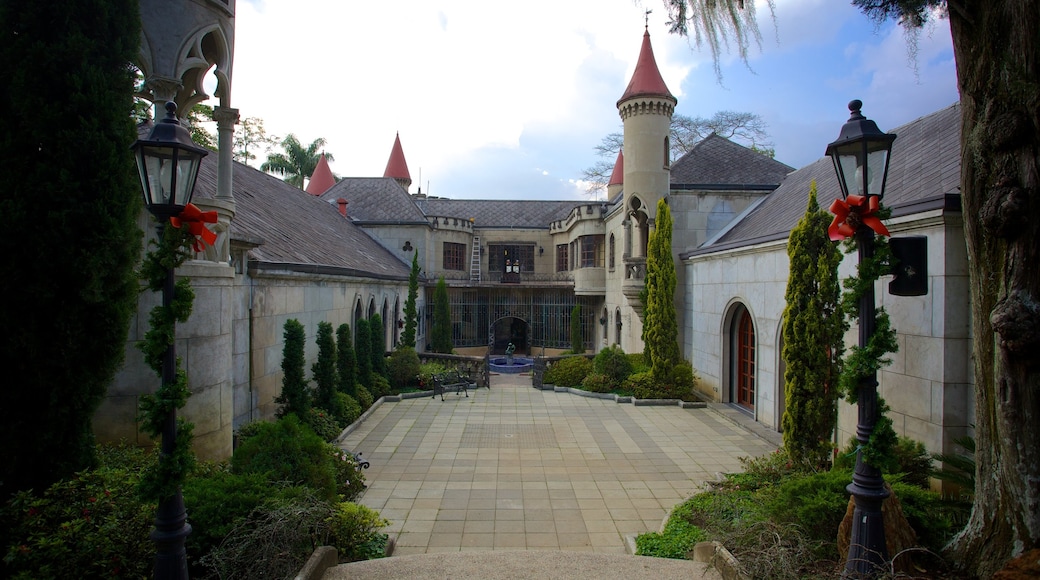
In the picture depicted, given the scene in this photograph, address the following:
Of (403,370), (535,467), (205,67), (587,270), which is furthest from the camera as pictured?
(587,270)

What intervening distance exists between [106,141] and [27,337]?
2143 millimetres

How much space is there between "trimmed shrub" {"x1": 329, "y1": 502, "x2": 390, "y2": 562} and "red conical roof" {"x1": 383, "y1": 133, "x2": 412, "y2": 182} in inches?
1468

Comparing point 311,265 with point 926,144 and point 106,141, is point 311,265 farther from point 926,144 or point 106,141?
point 926,144

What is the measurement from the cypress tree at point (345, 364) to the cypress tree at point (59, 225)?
27.4 ft

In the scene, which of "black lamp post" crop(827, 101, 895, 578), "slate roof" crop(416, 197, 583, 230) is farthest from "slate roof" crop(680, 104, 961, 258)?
"slate roof" crop(416, 197, 583, 230)

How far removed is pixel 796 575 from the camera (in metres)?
4.71

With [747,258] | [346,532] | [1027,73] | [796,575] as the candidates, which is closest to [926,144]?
[747,258]

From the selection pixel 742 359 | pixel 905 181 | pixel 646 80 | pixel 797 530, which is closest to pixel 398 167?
pixel 646 80

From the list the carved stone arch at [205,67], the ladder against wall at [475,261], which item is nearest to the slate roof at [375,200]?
the ladder against wall at [475,261]

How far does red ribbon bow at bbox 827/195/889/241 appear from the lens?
4.45m

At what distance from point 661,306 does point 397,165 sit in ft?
97.8

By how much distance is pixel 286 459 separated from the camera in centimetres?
661

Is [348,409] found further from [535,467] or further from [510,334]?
[510,334]

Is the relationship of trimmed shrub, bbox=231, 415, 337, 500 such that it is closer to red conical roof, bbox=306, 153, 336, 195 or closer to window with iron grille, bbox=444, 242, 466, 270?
window with iron grille, bbox=444, 242, 466, 270
